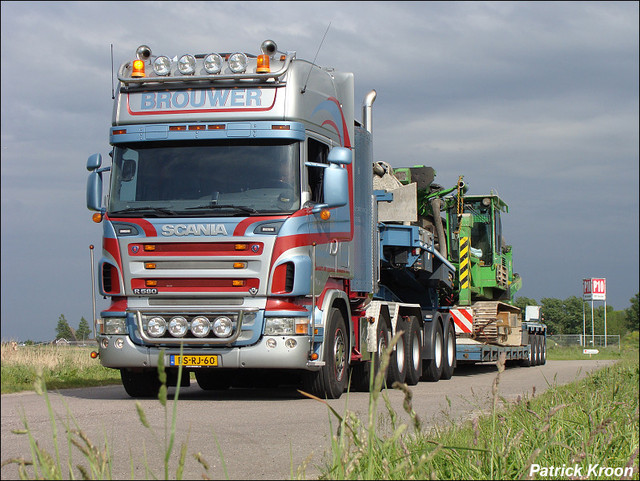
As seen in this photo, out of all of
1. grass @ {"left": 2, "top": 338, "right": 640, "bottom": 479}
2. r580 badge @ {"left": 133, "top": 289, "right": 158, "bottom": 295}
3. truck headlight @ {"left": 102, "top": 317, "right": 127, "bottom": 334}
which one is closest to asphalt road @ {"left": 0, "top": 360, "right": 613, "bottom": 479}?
grass @ {"left": 2, "top": 338, "right": 640, "bottom": 479}

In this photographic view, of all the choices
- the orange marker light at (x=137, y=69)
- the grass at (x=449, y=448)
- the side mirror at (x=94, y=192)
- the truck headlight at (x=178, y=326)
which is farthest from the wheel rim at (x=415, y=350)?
the grass at (x=449, y=448)

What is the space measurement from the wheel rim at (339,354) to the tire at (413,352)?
327 centimetres

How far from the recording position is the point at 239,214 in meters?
10.4

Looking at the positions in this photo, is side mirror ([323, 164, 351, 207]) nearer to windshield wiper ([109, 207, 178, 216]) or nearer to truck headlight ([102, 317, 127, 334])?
windshield wiper ([109, 207, 178, 216])

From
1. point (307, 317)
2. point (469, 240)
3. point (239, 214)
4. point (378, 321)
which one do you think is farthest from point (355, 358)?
point (469, 240)

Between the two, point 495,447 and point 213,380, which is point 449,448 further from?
point 213,380

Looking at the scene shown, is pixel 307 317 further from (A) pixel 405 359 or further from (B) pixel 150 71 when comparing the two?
(A) pixel 405 359

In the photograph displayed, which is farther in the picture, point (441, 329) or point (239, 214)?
point (441, 329)

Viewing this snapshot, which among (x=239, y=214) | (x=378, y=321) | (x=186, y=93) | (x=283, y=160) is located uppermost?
(x=186, y=93)

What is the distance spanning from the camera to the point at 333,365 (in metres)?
11.3

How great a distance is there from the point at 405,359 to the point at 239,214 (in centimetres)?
564

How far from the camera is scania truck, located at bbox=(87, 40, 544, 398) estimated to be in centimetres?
1038

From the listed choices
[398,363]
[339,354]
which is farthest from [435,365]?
[339,354]

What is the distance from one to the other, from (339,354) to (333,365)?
45cm
